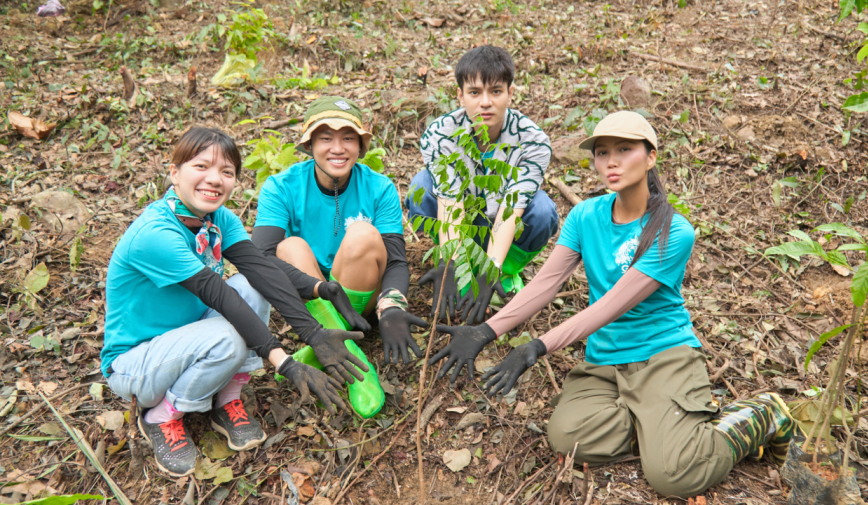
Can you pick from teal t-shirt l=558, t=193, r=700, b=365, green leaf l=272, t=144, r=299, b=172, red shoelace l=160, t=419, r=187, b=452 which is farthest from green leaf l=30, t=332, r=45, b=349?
teal t-shirt l=558, t=193, r=700, b=365

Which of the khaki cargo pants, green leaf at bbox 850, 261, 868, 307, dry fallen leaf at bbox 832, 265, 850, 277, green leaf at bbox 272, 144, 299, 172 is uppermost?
green leaf at bbox 272, 144, 299, 172

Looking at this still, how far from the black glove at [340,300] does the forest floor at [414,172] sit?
13.7 inches

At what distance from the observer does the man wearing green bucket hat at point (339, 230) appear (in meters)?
2.76

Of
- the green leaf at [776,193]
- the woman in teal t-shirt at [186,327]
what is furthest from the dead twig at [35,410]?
the green leaf at [776,193]

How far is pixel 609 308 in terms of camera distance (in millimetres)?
2422

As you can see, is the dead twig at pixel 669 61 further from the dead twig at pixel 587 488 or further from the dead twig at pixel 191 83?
the dead twig at pixel 587 488

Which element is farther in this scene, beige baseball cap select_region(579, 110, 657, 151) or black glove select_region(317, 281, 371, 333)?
black glove select_region(317, 281, 371, 333)

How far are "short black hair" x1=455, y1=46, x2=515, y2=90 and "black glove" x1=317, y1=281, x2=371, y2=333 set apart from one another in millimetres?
1435

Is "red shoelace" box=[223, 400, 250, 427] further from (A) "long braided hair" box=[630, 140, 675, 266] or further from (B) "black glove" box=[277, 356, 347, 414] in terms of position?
(A) "long braided hair" box=[630, 140, 675, 266]

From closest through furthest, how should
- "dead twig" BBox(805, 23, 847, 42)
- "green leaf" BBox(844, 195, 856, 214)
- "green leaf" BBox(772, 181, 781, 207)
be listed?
"green leaf" BBox(844, 195, 856, 214) → "green leaf" BBox(772, 181, 781, 207) → "dead twig" BBox(805, 23, 847, 42)

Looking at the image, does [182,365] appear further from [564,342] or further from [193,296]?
[564,342]

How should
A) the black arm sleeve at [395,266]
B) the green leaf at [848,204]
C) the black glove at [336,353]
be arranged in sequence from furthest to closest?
1. the green leaf at [848,204]
2. the black arm sleeve at [395,266]
3. the black glove at [336,353]

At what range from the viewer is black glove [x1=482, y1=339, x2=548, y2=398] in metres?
2.35

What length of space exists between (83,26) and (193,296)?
6.04 meters
